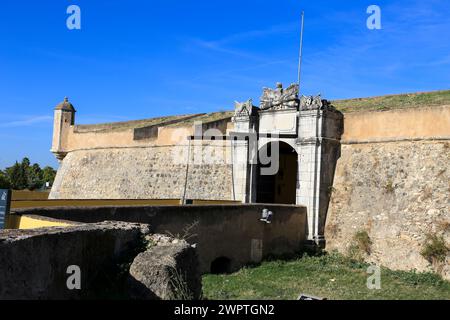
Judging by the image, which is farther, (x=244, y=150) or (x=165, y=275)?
(x=244, y=150)

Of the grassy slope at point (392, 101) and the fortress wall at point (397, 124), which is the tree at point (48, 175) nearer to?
the grassy slope at point (392, 101)

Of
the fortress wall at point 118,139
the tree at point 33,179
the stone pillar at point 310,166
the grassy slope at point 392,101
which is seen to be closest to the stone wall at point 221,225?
the stone pillar at point 310,166

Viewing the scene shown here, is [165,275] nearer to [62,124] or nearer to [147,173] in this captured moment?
[147,173]

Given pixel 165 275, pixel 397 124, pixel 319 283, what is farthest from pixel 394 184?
pixel 165 275

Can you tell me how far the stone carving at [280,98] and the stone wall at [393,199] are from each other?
226 centimetres

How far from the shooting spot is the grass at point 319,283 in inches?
425

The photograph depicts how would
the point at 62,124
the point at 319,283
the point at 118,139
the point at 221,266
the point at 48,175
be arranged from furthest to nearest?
1. the point at 48,175
2. the point at 62,124
3. the point at 118,139
4. the point at 221,266
5. the point at 319,283

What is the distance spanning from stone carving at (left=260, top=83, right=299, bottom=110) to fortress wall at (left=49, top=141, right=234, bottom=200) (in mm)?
2429

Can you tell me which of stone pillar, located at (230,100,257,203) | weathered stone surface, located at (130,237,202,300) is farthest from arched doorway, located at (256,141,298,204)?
weathered stone surface, located at (130,237,202,300)

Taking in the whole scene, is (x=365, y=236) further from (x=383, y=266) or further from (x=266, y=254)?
(x=266, y=254)

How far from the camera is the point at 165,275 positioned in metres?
5.89

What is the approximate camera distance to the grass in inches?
425

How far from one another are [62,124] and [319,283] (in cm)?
1945
